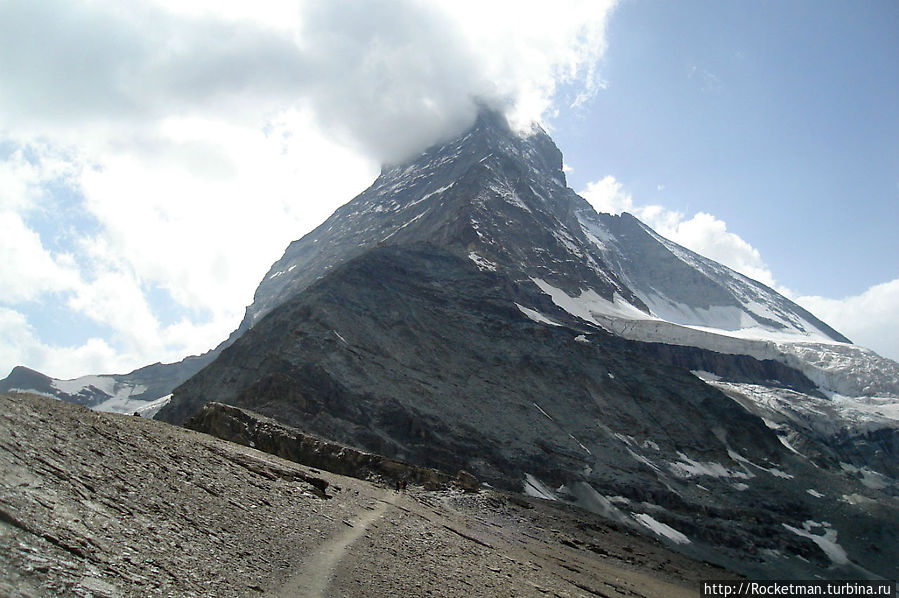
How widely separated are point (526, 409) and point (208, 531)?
7041 cm

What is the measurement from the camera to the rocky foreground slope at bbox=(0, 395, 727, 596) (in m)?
11.5

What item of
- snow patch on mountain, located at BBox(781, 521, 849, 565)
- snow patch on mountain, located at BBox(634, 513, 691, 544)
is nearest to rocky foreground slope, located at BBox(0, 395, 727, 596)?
snow patch on mountain, located at BBox(634, 513, 691, 544)

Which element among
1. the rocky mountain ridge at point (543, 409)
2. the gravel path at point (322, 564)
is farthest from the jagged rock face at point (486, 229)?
the gravel path at point (322, 564)

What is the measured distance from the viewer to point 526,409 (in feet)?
275

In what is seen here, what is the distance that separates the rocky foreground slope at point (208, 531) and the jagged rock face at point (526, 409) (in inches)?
1406

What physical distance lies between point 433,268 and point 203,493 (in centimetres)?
10148

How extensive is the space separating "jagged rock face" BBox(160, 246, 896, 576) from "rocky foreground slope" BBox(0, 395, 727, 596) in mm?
35703

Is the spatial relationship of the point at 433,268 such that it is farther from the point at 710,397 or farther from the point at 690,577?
the point at 690,577

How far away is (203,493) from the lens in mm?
18312

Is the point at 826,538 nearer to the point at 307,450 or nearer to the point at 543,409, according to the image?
the point at 543,409

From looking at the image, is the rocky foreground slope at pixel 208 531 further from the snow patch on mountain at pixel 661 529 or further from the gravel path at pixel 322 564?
the snow patch on mountain at pixel 661 529

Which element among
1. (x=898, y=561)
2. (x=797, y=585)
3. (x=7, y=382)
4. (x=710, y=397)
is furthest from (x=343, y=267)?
(x=7, y=382)

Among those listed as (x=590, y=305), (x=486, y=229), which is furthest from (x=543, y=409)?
(x=590, y=305)

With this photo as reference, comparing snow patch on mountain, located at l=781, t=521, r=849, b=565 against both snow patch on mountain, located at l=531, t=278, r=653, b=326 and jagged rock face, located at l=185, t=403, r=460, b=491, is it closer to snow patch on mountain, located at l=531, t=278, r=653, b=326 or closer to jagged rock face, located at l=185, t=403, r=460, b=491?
jagged rock face, located at l=185, t=403, r=460, b=491
